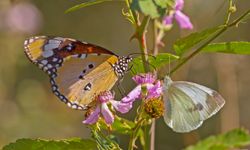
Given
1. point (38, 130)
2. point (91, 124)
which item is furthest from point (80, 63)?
point (38, 130)

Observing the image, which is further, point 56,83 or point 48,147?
point 56,83

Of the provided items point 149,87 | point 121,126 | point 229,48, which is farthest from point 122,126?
point 229,48

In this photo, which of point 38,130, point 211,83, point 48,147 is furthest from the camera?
point 211,83

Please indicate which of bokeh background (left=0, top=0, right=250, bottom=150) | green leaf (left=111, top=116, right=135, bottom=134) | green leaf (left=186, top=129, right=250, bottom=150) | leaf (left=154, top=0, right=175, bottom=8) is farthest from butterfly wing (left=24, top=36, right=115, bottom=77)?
bokeh background (left=0, top=0, right=250, bottom=150)

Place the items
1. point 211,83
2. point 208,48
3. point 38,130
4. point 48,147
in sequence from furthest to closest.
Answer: point 211,83 → point 38,130 → point 208,48 → point 48,147

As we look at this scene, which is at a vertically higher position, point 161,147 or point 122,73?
point 122,73

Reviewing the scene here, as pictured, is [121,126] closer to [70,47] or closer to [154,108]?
[154,108]

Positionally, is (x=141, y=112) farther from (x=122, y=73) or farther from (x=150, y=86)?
(x=122, y=73)
